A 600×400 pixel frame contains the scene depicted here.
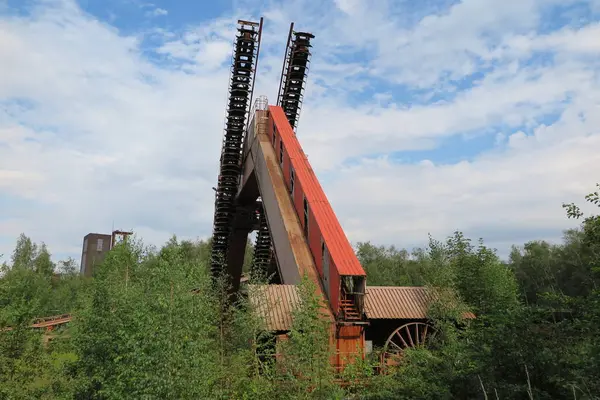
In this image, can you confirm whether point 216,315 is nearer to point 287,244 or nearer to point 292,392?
point 287,244

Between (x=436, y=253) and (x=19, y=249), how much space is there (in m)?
71.9

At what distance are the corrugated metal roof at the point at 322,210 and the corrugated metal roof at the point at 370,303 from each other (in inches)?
92.6

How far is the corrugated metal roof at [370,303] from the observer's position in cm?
1644

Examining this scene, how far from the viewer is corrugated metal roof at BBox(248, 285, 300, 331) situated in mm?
16156

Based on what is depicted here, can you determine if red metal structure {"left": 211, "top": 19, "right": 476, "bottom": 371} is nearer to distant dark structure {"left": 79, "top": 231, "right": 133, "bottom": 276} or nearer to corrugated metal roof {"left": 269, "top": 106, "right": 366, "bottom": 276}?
corrugated metal roof {"left": 269, "top": 106, "right": 366, "bottom": 276}

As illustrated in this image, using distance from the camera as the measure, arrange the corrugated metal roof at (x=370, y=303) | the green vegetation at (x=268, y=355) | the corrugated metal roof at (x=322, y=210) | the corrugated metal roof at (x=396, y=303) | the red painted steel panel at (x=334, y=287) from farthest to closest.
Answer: the corrugated metal roof at (x=396, y=303), the corrugated metal roof at (x=370, y=303), the corrugated metal roof at (x=322, y=210), the red painted steel panel at (x=334, y=287), the green vegetation at (x=268, y=355)

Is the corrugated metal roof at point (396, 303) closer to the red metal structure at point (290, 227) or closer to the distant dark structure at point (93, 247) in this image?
the red metal structure at point (290, 227)

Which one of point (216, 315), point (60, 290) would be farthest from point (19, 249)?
point (216, 315)

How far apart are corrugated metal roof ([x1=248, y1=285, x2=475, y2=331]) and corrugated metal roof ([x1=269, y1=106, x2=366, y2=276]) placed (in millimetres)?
2351

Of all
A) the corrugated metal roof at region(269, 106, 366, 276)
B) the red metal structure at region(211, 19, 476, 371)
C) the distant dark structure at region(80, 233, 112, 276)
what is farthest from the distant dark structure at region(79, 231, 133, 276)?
the corrugated metal roof at region(269, 106, 366, 276)

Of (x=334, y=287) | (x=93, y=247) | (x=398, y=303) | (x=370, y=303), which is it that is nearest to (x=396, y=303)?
(x=398, y=303)

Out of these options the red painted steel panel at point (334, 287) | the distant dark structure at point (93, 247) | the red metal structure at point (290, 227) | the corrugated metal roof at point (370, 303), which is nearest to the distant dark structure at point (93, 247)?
the distant dark structure at point (93, 247)

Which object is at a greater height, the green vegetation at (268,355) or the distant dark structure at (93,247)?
the distant dark structure at (93,247)

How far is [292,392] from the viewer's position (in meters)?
11.7
